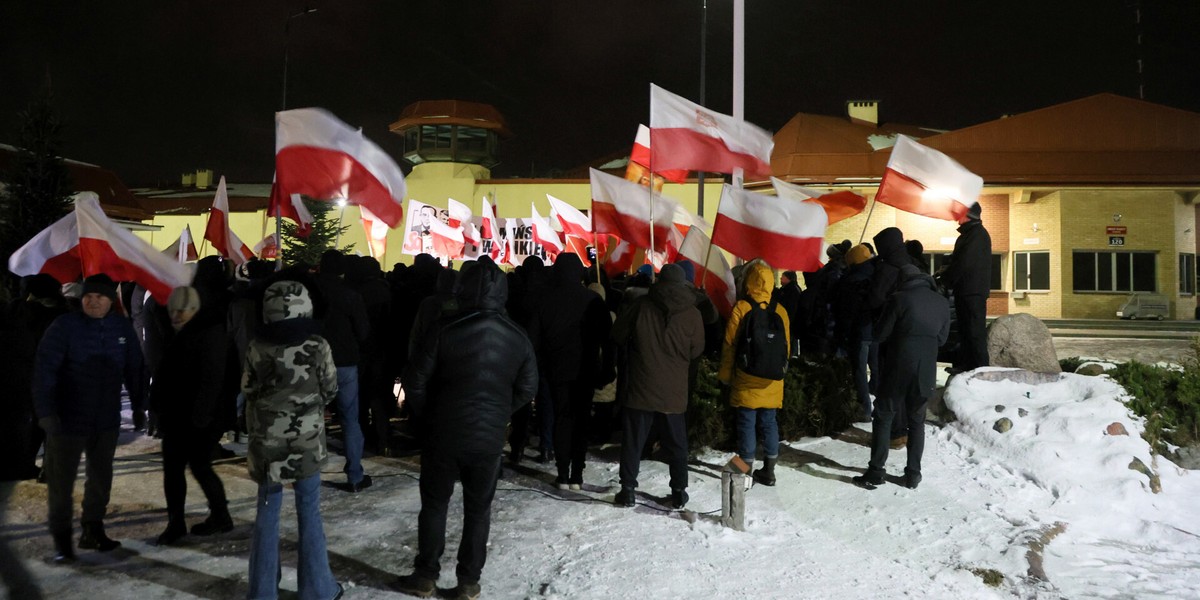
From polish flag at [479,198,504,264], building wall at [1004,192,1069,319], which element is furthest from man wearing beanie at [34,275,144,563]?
building wall at [1004,192,1069,319]

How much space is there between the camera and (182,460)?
18.6ft

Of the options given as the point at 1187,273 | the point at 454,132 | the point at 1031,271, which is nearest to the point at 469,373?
the point at 1031,271

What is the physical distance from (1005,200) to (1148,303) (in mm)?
5787

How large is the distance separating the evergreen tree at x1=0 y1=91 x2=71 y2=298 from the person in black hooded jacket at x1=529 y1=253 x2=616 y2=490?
829 inches

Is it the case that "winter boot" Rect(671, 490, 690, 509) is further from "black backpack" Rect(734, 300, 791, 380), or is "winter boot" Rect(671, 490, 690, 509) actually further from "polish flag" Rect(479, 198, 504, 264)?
"polish flag" Rect(479, 198, 504, 264)

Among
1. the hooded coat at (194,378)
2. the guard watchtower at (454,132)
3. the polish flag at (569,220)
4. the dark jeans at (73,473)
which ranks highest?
the guard watchtower at (454,132)

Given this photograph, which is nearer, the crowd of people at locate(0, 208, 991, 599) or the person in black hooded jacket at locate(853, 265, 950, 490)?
the crowd of people at locate(0, 208, 991, 599)

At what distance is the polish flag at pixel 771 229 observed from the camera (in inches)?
316

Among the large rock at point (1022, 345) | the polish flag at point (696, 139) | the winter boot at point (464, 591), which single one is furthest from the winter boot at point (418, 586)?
the large rock at point (1022, 345)

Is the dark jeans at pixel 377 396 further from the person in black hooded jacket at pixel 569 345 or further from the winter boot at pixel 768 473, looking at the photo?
the winter boot at pixel 768 473

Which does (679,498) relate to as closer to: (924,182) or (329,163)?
(924,182)

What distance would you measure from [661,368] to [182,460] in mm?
3452

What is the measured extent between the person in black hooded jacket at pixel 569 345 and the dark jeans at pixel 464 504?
226 cm

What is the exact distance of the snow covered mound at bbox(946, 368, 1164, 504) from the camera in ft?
24.0
